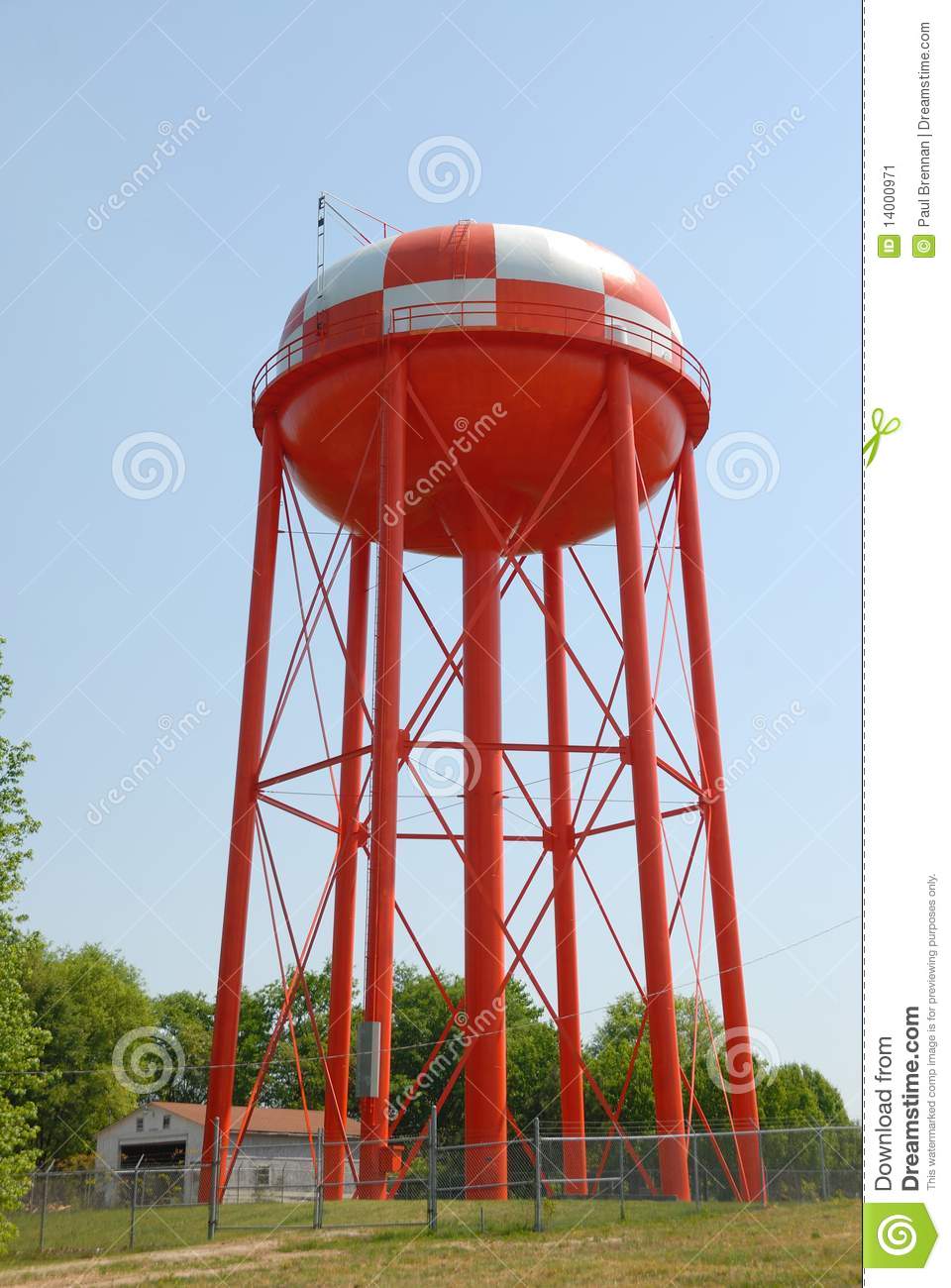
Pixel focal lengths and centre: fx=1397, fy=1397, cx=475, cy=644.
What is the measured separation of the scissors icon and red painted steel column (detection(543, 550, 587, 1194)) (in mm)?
13198

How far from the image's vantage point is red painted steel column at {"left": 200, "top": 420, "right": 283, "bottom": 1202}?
1906cm

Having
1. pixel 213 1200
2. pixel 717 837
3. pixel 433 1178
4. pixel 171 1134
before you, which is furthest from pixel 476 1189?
pixel 171 1134

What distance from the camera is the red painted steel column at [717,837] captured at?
18.6 metres

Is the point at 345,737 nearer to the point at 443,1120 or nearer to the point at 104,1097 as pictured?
the point at 443,1120

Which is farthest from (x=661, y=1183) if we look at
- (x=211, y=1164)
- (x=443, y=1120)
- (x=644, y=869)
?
(x=443, y=1120)

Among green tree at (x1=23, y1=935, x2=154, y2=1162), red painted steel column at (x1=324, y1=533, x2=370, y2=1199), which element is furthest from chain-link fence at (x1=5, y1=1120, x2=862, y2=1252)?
green tree at (x1=23, y1=935, x2=154, y2=1162)

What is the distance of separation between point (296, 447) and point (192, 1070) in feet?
142

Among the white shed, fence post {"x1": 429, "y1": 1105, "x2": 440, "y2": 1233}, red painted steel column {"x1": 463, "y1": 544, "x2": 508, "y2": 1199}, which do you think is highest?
red painted steel column {"x1": 463, "y1": 544, "x2": 508, "y2": 1199}

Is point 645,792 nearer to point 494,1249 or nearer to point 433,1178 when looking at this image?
point 433,1178

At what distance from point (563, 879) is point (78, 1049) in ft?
98.6

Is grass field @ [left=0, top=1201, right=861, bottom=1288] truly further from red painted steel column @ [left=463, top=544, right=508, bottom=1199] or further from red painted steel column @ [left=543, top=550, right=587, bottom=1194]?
red painted steel column @ [left=543, top=550, right=587, bottom=1194]

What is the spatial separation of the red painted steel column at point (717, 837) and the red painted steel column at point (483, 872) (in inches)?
123

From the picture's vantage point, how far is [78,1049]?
47031 millimetres

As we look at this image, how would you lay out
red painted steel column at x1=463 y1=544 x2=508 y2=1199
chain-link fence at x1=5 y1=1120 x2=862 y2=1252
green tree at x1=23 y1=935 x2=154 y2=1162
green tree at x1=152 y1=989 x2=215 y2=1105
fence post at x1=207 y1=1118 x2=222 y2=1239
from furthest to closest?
green tree at x1=152 y1=989 x2=215 y2=1105, green tree at x1=23 y1=935 x2=154 y2=1162, red painted steel column at x1=463 y1=544 x2=508 y2=1199, fence post at x1=207 y1=1118 x2=222 y2=1239, chain-link fence at x1=5 y1=1120 x2=862 y2=1252
